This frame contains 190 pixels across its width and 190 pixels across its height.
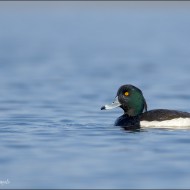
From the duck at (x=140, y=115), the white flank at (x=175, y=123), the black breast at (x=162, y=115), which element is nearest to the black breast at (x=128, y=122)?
the duck at (x=140, y=115)

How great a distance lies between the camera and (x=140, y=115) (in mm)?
16984

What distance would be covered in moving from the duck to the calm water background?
238 millimetres

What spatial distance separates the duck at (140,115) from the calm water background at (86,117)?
0.78 feet

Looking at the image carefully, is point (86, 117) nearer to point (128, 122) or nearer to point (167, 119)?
point (128, 122)

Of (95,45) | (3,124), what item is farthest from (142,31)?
(3,124)

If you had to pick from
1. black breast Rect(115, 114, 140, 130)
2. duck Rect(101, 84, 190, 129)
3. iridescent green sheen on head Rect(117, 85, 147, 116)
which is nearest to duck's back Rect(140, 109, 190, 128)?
duck Rect(101, 84, 190, 129)

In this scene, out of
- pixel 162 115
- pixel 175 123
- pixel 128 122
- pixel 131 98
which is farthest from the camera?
pixel 131 98

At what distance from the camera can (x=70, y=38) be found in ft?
185

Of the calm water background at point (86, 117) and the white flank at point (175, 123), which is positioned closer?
the calm water background at point (86, 117)

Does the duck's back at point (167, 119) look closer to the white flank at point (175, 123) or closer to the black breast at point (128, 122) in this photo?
the white flank at point (175, 123)

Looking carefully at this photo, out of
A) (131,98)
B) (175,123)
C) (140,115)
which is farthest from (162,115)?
(131,98)

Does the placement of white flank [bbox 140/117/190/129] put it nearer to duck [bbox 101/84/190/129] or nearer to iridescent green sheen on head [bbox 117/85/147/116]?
duck [bbox 101/84/190/129]

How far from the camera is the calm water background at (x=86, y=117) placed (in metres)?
12.6

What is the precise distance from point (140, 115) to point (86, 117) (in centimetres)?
196
